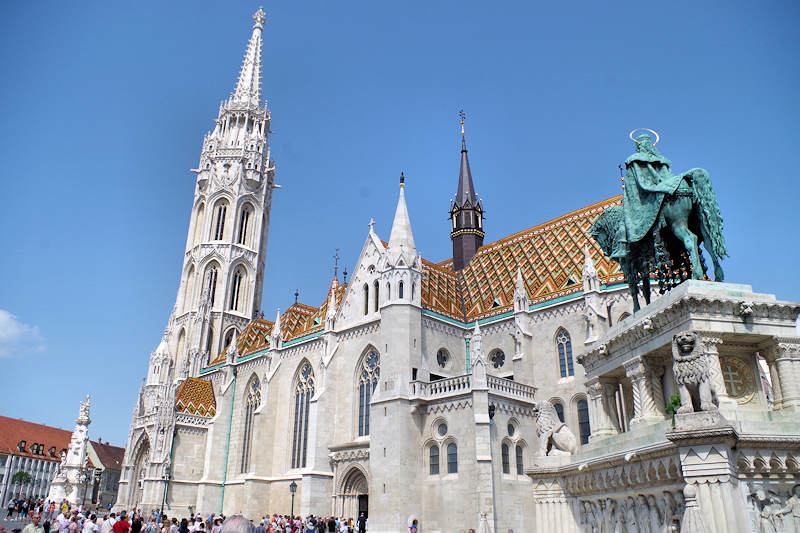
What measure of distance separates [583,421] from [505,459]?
13.4 feet

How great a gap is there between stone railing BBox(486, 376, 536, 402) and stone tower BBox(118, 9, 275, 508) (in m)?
23.7

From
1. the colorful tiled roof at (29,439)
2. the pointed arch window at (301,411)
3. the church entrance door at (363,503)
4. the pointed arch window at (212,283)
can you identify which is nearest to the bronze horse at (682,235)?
the church entrance door at (363,503)

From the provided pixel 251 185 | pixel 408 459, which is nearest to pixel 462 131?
pixel 251 185

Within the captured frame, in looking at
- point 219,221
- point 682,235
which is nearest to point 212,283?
point 219,221

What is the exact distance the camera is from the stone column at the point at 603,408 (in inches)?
423

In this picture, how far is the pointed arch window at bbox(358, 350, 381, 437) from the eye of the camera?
97.9 ft

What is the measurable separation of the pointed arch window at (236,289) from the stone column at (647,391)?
143 feet

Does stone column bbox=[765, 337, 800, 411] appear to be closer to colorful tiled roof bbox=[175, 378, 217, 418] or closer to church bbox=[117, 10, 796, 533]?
church bbox=[117, 10, 796, 533]

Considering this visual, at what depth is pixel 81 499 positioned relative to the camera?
1197 inches

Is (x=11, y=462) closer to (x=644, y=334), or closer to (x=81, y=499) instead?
(x=81, y=499)

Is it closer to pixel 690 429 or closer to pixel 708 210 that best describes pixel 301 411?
pixel 708 210

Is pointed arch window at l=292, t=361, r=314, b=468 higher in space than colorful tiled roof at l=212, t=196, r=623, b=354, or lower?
lower

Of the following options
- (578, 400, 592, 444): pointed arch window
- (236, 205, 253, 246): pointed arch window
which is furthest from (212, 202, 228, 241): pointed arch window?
(578, 400, 592, 444): pointed arch window

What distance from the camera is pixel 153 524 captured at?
22.5 metres
